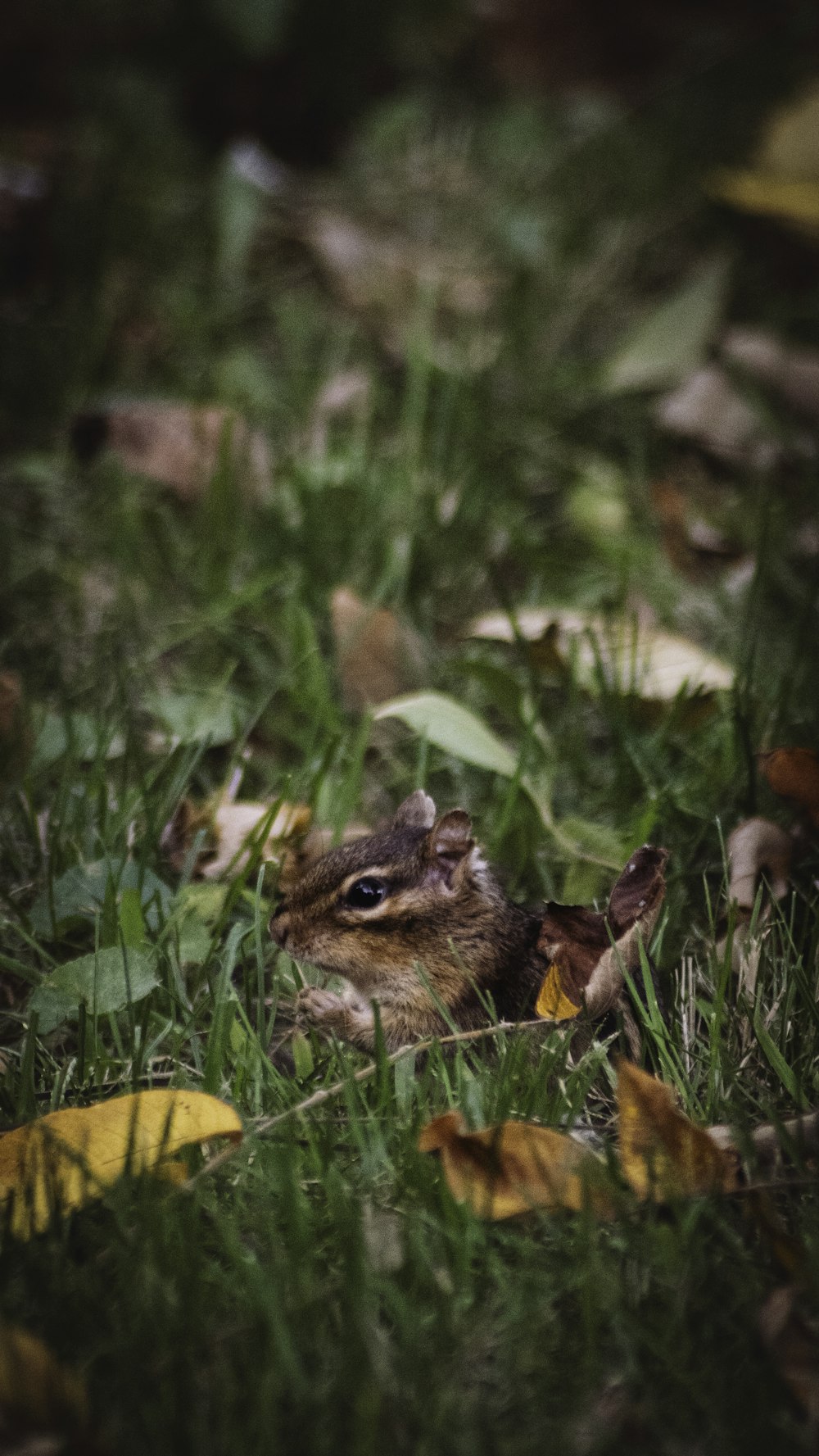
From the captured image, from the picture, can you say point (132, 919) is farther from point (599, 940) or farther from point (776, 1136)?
point (776, 1136)

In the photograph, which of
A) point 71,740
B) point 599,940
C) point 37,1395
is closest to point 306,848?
point 71,740

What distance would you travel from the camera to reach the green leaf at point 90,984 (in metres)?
1.90

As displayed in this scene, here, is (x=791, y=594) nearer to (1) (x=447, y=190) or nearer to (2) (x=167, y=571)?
(2) (x=167, y=571)

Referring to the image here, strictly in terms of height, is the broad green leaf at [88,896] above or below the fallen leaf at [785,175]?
below

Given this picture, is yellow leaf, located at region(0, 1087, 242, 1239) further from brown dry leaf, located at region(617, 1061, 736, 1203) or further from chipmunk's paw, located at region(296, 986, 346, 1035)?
brown dry leaf, located at region(617, 1061, 736, 1203)

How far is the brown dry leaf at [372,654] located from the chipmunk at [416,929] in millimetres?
625

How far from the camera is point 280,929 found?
6.72ft

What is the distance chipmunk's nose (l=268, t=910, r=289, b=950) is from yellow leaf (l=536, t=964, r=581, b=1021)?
42 centimetres

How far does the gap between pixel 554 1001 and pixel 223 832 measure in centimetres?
71

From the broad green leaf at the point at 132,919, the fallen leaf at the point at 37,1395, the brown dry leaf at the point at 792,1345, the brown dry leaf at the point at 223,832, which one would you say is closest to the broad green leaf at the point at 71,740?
the brown dry leaf at the point at 223,832

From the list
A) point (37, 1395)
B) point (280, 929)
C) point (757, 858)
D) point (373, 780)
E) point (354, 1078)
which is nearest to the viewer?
point (37, 1395)

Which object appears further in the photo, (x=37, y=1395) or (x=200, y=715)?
(x=200, y=715)

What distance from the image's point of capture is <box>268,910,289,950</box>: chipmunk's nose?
6.73 ft

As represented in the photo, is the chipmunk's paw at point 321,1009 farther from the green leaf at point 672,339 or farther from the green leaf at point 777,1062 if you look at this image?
the green leaf at point 672,339
